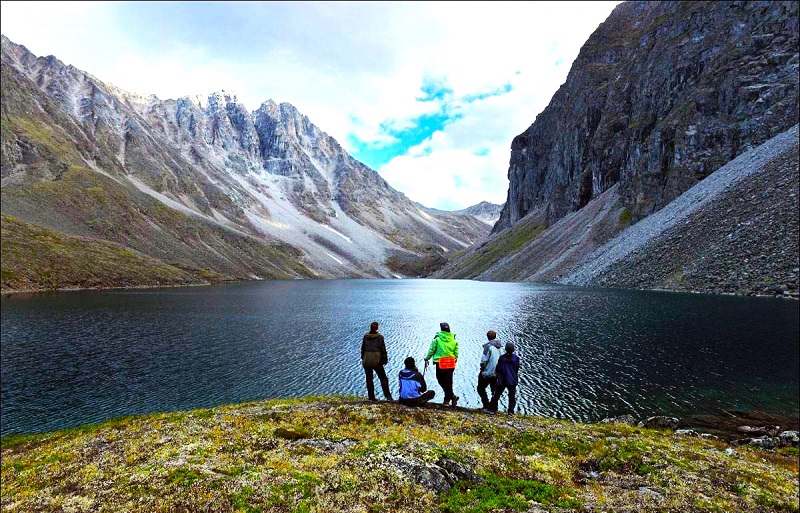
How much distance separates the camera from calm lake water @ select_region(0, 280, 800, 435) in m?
31.1

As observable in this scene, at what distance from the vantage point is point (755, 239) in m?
78.5

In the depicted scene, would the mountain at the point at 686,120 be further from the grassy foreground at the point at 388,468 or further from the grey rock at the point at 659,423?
the grassy foreground at the point at 388,468

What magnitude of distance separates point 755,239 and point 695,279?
39.1 feet

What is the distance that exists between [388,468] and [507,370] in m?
8.91

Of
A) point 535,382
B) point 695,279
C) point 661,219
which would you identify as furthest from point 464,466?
point 661,219

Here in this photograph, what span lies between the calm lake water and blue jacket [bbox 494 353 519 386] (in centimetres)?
1008

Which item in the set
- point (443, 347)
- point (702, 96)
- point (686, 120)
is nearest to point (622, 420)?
point (443, 347)

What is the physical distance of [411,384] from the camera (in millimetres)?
20672

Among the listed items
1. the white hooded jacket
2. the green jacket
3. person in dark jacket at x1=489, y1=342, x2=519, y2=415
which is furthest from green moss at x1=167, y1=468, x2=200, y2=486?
person in dark jacket at x1=489, y1=342, x2=519, y2=415

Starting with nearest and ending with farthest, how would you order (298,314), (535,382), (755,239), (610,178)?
(535,382) → (755,239) → (298,314) → (610,178)

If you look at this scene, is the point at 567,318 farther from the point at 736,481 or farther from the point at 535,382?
the point at 736,481

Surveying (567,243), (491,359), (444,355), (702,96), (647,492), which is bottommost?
(647,492)

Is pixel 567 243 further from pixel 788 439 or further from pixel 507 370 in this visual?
pixel 507 370

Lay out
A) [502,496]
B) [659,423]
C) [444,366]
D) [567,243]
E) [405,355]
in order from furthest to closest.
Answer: [567,243], [405,355], [659,423], [444,366], [502,496]
